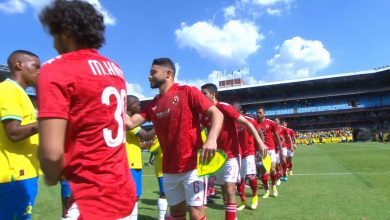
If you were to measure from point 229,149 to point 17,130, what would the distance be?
171 inches

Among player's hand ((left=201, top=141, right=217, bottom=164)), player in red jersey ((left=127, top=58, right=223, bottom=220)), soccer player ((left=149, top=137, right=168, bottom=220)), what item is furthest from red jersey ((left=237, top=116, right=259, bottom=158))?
player's hand ((left=201, top=141, right=217, bottom=164))

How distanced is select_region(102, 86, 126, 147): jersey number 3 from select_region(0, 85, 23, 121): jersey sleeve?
1299 mm

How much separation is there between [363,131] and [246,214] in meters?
59.9

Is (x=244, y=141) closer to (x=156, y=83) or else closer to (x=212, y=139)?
(x=156, y=83)

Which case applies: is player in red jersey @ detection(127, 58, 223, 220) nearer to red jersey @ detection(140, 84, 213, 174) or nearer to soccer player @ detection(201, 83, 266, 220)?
red jersey @ detection(140, 84, 213, 174)

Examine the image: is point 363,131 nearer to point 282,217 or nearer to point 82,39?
point 282,217

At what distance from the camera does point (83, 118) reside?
2.05 m

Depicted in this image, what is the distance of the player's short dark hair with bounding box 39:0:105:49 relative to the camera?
6.92 feet

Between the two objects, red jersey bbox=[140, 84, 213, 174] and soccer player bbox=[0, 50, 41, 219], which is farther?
red jersey bbox=[140, 84, 213, 174]

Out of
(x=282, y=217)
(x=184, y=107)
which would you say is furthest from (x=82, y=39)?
(x=282, y=217)

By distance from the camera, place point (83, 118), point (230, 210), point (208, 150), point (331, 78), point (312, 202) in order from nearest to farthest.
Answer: point (83, 118), point (208, 150), point (230, 210), point (312, 202), point (331, 78)

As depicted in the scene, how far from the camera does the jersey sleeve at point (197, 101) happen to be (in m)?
4.24

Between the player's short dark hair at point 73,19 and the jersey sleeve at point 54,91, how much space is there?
25cm

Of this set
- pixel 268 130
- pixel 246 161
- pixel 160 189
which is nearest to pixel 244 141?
pixel 246 161
